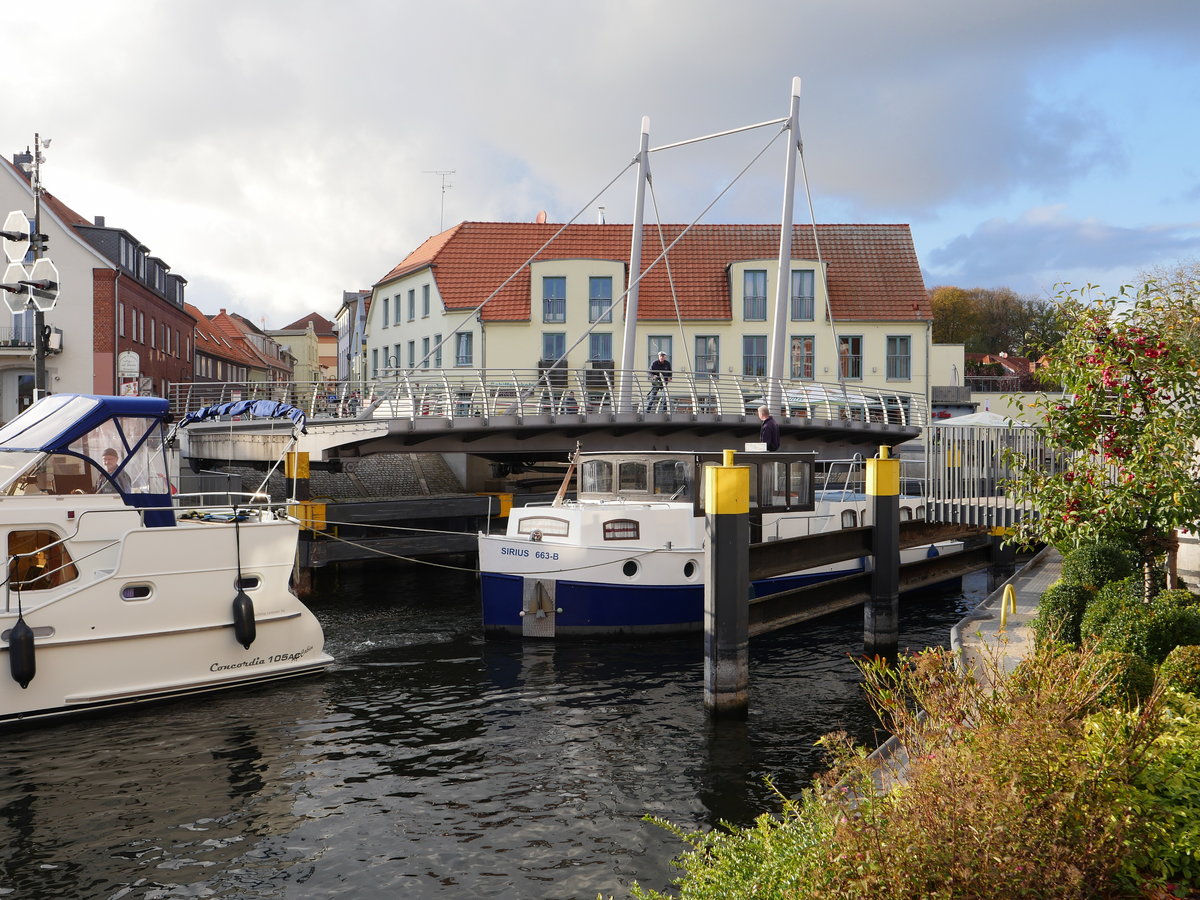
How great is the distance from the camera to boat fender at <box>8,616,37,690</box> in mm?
11695

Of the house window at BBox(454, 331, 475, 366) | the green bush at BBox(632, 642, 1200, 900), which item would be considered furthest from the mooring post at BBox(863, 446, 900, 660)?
the house window at BBox(454, 331, 475, 366)

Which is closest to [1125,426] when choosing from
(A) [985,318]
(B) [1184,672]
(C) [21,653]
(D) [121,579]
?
(B) [1184,672]

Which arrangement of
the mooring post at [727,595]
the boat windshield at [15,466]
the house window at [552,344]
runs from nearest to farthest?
the mooring post at [727,595]
the boat windshield at [15,466]
the house window at [552,344]

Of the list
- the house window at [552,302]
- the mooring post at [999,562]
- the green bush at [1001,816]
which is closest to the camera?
the green bush at [1001,816]

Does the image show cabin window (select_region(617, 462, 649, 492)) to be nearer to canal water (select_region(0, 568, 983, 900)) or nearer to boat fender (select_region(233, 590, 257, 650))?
canal water (select_region(0, 568, 983, 900))

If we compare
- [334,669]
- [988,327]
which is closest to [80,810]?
[334,669]

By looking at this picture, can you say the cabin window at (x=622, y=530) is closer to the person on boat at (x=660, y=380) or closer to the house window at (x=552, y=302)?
the person on boat at (x=660, y=380)

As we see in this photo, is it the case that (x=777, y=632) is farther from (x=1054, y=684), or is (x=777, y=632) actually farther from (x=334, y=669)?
(x=1054, y=684)

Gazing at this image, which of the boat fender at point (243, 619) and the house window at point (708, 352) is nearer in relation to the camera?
the boat fender at point (243, 619)

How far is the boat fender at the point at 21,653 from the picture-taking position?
11.7 meters

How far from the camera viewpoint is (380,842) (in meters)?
8.83

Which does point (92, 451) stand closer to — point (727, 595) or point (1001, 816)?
point (727, 595)

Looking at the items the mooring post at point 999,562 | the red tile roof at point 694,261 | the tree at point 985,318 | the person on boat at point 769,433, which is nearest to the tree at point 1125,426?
the person on boat at point 769,433

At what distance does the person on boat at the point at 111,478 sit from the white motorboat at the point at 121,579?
14mm
